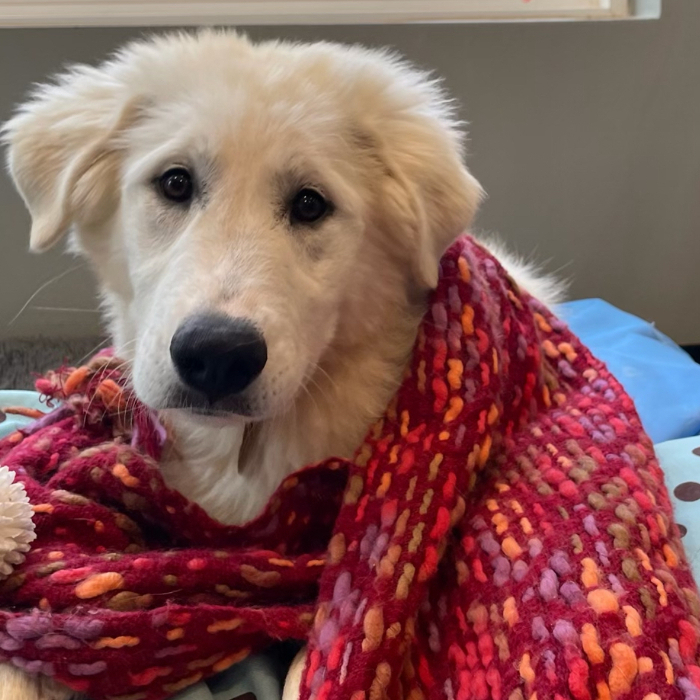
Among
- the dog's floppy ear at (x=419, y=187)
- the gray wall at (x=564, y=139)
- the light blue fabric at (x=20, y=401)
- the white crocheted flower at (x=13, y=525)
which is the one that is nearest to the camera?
the white crocheted flower at (x=13, y=525)

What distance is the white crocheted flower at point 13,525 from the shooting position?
902 millimetres

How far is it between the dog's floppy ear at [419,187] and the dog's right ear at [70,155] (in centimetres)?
35

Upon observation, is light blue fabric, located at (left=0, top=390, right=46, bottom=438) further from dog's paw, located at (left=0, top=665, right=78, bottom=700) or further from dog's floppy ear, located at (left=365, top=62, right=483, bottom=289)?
dog's floppy ear, located at (left=365, top=62, right=483, bottom=289)

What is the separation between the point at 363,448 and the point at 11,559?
1.48 ft

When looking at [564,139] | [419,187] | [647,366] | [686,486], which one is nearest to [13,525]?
[419,187]

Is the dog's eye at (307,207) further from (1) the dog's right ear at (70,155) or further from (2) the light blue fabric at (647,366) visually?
(2) the light blue fabric at (647,366)

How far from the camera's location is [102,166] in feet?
3.39

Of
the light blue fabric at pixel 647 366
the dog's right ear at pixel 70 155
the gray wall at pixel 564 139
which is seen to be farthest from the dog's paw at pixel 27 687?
the gray wall at pixel 564 139

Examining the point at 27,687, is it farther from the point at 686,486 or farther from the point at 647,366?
the point at 647,366

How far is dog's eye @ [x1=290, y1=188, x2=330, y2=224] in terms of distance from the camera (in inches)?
38.1

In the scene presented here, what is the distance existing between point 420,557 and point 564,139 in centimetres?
159

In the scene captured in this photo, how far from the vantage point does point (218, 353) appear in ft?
2.62

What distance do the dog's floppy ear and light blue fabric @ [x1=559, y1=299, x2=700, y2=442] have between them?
2.58 ft

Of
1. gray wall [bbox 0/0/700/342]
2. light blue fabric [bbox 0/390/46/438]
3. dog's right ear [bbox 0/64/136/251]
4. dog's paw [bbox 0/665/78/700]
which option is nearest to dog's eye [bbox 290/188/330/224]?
dog's right ear [bbox 0/64/136/251]
